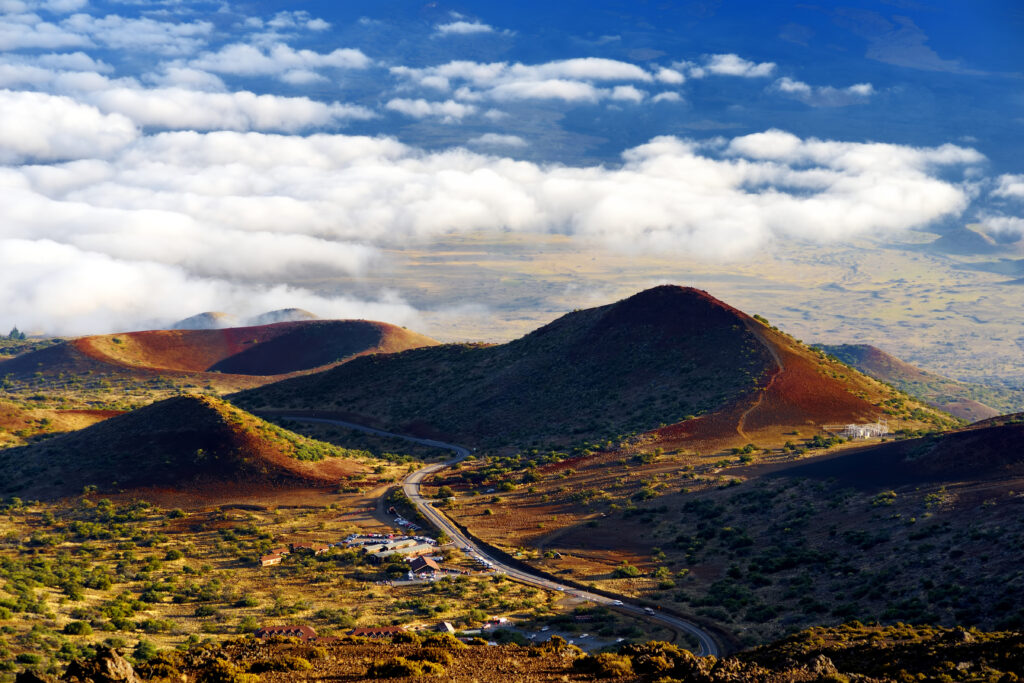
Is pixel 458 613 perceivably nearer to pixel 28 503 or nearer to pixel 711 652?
pixel 711 652

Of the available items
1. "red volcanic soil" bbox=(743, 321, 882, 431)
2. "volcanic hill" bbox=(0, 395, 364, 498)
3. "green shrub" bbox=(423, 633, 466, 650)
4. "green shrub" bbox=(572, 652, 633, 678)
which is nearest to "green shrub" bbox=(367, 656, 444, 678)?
"green shrub" bbox=(423, 633, 466, 650)

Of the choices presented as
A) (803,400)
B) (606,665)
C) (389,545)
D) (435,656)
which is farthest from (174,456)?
(606,665)

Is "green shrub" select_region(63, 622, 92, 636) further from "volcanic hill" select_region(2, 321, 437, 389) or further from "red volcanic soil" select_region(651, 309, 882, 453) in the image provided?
"volcanic hill" select_region(2, 321, 437, 389)

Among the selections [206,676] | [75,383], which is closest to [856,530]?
[206,676]

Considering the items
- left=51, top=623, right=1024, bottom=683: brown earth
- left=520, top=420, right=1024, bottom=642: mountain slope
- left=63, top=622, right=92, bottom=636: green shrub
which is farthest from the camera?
left=520, top=420, right=1024, bottom=642: mountain slope

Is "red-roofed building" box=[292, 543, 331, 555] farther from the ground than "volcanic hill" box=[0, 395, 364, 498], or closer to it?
closer to it

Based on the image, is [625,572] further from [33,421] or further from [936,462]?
[33,421]
